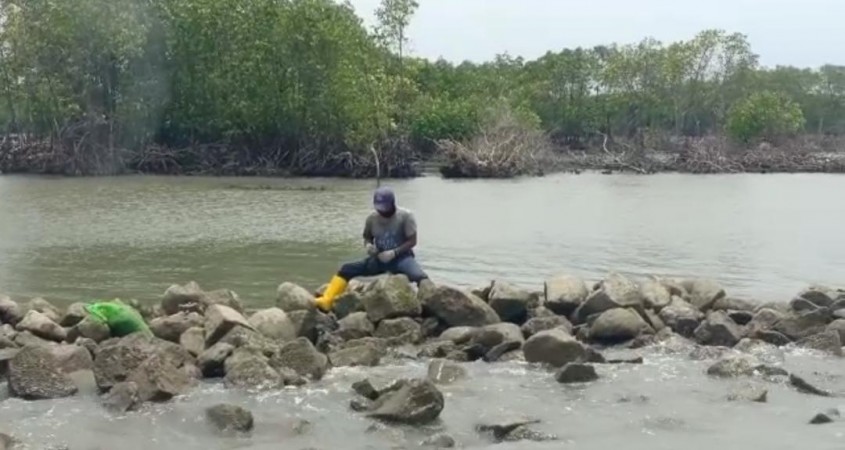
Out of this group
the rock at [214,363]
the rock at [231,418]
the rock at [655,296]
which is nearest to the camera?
the rock at [231,418]

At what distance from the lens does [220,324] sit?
364 inches

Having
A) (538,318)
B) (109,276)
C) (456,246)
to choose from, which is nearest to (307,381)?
(538,318)

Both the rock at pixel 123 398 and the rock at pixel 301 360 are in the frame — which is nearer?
the rock at pixel 123 398

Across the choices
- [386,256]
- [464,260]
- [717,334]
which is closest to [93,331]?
[386,256]

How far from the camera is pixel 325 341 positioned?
9875 millimetres

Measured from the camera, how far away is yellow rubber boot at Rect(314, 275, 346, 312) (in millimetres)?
10852

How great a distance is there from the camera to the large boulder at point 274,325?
31.8ft

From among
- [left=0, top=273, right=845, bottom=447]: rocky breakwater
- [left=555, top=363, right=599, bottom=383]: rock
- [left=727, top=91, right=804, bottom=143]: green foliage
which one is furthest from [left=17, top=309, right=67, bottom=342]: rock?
[left=727, top=91, right=804, bottom=143]: green foliage

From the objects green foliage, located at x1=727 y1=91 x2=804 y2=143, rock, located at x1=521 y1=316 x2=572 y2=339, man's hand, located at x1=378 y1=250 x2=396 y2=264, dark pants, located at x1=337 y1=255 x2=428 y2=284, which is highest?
green foliage, located at x1=727 y1=91 x2=804 y2=143

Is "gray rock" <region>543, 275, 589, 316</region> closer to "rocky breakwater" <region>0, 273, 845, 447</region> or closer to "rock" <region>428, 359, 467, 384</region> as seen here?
"rocky breakwater" <region>0, 273, 845, 447</region>

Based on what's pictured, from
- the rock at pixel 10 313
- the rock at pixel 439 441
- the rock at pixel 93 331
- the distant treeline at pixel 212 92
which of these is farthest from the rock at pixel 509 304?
the distant treeline at pixel 212 92

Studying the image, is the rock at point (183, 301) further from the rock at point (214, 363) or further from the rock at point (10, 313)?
the rock at point (214, 363)

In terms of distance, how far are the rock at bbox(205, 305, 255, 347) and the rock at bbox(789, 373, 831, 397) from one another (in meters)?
4.67

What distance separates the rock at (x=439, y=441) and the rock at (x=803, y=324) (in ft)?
15.5
